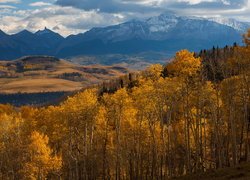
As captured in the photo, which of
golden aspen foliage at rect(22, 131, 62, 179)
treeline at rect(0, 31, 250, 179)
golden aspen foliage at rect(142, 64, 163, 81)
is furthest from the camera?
golden aspen foliage at rect(22, 131, 62, 179)

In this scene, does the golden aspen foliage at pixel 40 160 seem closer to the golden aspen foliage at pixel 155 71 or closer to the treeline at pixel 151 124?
the treeline at pixel 151 124

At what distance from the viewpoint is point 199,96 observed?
2606 inches

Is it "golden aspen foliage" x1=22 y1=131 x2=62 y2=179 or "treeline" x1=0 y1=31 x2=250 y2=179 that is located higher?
"treeline" x1=0 y1=31 x2=250 y2=179

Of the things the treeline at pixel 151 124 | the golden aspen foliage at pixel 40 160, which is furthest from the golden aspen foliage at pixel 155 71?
the golden aspen foliage at pixel 40 160

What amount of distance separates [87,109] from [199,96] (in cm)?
2005

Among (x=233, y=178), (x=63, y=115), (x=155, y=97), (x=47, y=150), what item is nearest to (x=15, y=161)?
(x=47, y=150)

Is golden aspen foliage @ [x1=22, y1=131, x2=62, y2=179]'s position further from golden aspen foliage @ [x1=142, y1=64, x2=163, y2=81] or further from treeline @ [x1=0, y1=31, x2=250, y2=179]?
golden aspen foliage @ [x1=142, y1=64, x2=163, y2=81]

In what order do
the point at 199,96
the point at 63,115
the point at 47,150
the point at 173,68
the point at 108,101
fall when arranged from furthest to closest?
the point at 47,150 → the point at 63,115 → the point at 108,101 → the point at 199,96 → the point at 173,68

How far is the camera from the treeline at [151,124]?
63.8 m

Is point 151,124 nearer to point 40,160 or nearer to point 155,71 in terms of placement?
point 155,71

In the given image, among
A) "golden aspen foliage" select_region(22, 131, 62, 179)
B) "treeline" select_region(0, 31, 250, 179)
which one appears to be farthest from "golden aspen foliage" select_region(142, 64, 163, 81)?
"golden aspen foliage" select_region(22, 131, 62, 179)

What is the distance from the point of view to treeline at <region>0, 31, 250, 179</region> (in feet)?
209

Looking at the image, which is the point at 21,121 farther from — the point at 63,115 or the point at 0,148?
the point at 63,115

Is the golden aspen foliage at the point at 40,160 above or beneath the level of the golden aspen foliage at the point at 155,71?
beneath
